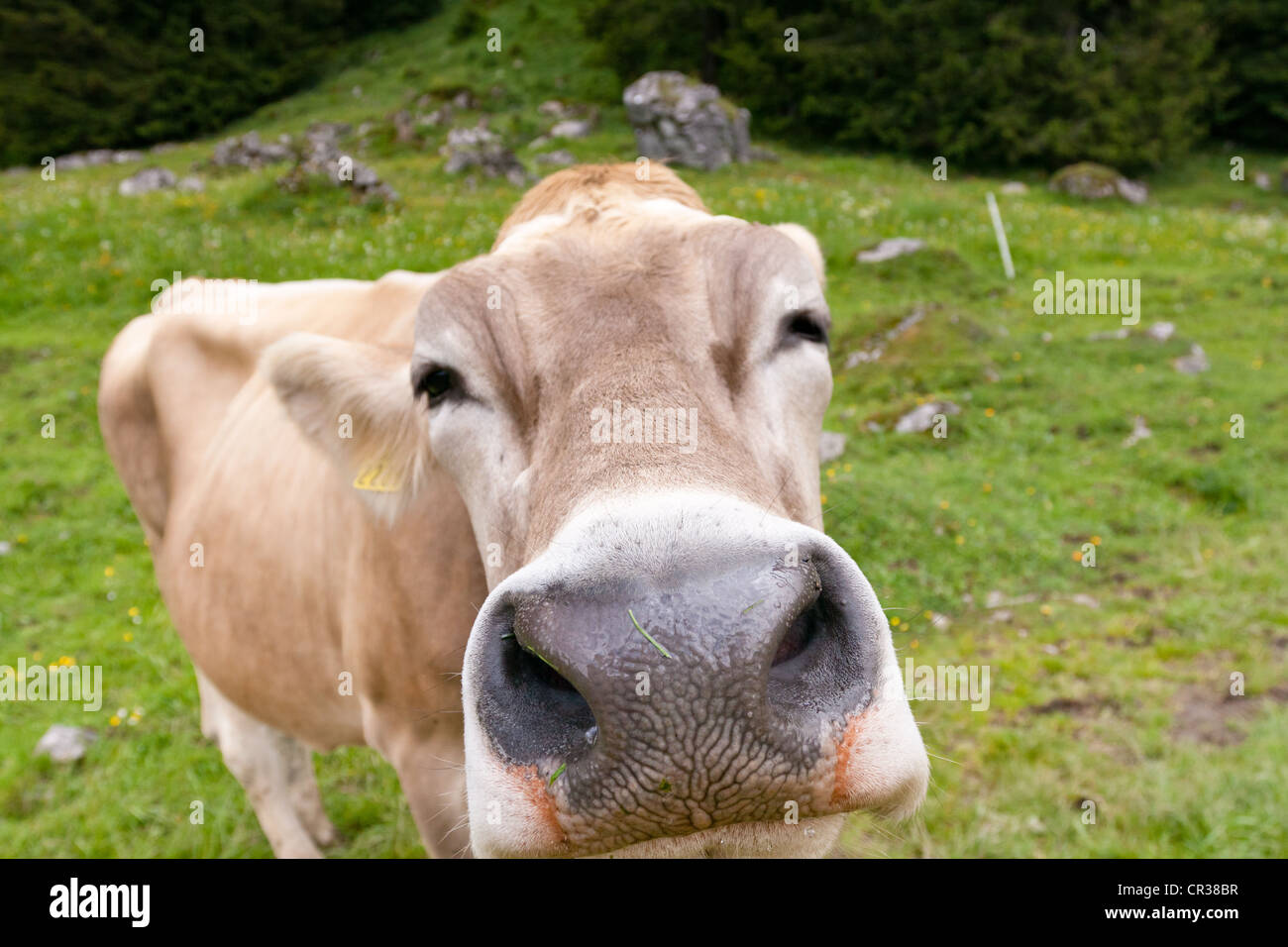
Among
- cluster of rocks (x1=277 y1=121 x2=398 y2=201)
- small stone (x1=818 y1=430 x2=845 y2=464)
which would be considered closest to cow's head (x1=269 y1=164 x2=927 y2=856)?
small stone (x1=818 y1=430 x2=845 y2=464)

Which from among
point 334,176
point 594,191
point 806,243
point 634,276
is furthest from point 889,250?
point 634,276

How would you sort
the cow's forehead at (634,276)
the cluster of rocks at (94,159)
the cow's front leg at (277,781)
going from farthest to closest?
the cluster of rocks at (94,159)
the cow's front leg at (277,781)
the cow's forehead at (634,276)

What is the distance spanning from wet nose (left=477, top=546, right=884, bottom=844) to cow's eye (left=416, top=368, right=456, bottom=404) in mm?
994

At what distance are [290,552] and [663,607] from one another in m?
2.66

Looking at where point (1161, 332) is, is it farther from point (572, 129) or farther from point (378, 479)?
point (572, 129)

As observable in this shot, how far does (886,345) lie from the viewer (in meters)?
9.09

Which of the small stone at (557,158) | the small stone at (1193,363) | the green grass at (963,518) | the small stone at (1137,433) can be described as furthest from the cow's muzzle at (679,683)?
the small stone at (557,158)

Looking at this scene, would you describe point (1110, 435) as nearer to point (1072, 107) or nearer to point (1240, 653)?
point (1240, 653)

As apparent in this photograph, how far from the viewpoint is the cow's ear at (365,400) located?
2893 millimetres

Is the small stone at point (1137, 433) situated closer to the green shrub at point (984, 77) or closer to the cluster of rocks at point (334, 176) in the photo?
the cluster of rocks at point (334, 176)

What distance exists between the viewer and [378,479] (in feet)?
9.52

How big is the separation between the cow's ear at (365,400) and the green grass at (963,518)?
1769 mm

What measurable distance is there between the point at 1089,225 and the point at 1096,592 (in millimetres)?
11636

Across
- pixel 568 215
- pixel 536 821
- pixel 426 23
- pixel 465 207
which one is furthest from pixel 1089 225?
pixel 426 23
